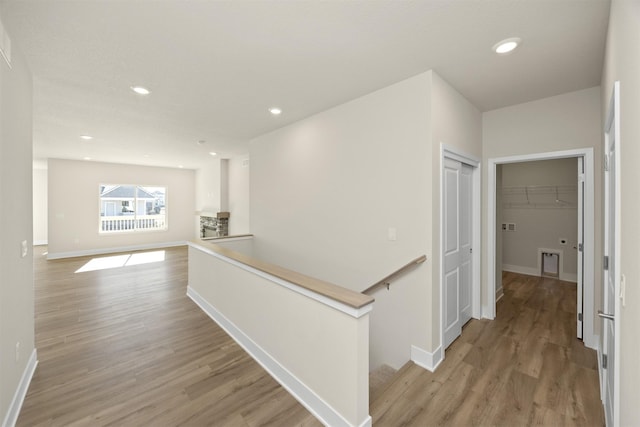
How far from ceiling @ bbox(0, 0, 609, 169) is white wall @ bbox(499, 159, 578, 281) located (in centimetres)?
306

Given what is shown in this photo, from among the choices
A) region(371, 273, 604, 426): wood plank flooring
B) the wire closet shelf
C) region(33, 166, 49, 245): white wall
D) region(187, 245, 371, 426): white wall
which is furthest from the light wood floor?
region(33, 166, 49, 245): white wall

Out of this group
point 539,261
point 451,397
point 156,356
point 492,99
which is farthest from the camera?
point 539,261

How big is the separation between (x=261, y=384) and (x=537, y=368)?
246 centimetres

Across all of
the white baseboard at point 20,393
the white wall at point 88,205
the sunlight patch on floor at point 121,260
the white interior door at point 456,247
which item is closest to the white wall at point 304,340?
the white interior door at point 456,247

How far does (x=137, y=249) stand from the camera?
322 inches

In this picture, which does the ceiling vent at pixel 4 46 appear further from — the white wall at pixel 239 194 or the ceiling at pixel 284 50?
the white wall at pixel 239 194

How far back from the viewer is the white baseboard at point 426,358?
7.80ft

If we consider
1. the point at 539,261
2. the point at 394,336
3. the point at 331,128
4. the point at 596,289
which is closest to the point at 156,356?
the point at 394,336

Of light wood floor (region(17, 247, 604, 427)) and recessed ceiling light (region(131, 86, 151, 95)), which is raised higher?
recessed ceiling light (region(131, 86, 151, 95))

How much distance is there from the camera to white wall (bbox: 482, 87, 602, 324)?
270 cm

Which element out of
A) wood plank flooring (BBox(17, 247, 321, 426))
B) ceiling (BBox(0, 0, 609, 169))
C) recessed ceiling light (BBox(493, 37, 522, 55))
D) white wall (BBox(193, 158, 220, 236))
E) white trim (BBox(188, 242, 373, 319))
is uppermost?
ceiling (BBox(0, 0, 609, 169))

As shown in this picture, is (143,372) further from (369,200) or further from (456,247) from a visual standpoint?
(456,247)

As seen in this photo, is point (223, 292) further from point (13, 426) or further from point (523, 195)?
point (523, 195)

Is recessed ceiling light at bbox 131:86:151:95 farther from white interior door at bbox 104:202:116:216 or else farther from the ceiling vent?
white interior door at bbox 104:202:116:216
